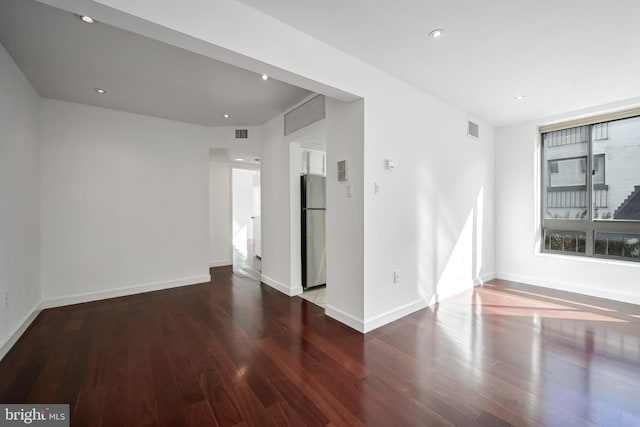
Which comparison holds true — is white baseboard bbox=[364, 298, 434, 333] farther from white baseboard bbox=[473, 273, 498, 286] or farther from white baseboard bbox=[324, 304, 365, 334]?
white baseboard bbox=[473, 273, 498, 286]

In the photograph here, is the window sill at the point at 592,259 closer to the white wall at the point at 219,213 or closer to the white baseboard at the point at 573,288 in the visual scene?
the white baseboard at the point at 573,288

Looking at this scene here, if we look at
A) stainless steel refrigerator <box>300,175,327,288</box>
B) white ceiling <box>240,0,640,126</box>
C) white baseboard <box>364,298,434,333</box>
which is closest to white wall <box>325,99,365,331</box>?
white baseboard <box>364,298,434,333</box>

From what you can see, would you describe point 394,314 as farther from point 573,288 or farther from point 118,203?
point 118,203

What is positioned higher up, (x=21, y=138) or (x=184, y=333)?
(x=21, y=138)

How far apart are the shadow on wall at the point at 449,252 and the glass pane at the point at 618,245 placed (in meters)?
1.49

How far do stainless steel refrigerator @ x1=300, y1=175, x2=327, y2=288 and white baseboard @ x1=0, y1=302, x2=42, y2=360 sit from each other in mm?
2992

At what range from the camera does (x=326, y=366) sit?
Result: 6.81 ft

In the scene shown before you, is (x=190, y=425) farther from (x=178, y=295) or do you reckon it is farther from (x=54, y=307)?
(x=54, y=307)

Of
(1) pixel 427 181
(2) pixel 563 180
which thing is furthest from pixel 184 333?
(2) pixel 563 180

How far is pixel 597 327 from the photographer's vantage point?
2.75m

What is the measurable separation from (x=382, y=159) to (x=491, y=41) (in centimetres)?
130

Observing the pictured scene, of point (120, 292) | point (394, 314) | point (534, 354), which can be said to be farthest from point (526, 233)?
point (120, 292)

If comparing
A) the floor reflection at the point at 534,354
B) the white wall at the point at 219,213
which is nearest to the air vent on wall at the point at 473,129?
the floor reflection at the point at 534,354

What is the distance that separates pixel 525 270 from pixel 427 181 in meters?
2.66
